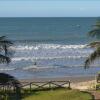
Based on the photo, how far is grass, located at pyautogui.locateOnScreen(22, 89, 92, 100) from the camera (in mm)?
25266

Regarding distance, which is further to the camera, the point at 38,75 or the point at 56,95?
the point at 38,75

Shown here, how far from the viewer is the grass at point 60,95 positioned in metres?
25.3

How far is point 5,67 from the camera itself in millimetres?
46875

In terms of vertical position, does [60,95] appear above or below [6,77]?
below

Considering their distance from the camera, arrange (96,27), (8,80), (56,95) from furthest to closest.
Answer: (96,27) → (56,95) → (8,80)

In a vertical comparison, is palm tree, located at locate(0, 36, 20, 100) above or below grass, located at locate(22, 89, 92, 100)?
above

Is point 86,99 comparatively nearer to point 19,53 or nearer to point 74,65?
point 74,65

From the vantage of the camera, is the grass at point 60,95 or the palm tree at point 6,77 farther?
the grass at point 60,95

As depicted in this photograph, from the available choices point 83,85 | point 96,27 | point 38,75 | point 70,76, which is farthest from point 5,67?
point 96,27

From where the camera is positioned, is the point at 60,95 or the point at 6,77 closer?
the point at 6,77

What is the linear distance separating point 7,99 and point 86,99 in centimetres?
459

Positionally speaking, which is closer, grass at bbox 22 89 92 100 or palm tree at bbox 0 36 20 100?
palm tree at bbox 0 36 20 100

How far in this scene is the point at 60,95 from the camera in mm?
25875

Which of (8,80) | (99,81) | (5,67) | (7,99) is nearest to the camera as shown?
(8,80)
